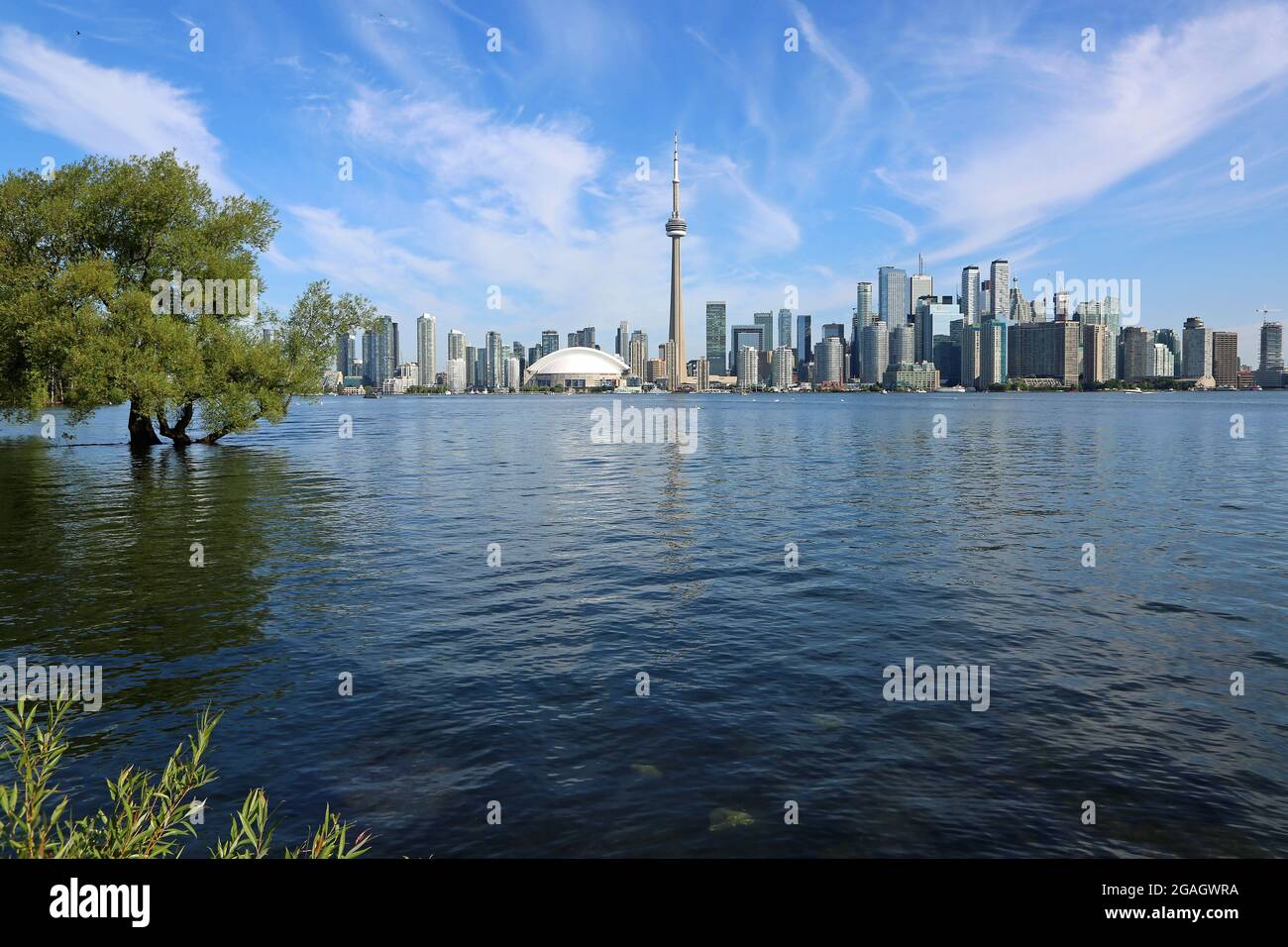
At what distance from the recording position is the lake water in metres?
12.8

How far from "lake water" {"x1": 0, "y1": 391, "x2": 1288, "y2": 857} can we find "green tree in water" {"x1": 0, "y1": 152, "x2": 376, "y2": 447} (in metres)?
18.7

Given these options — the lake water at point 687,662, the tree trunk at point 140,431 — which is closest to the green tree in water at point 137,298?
the tree trunk at point 140,431

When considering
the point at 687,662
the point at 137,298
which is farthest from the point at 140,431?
the point at 687,662

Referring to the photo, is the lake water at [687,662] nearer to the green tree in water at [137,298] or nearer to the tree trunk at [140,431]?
the green tree in water at [137,298]

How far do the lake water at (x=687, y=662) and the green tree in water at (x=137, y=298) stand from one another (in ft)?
61.3

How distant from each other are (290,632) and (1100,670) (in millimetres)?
19029

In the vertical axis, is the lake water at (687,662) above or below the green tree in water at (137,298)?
below

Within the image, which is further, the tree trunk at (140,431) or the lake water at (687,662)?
the tree trunk at (140,431)

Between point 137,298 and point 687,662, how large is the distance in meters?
58.5

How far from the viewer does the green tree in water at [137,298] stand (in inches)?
2381

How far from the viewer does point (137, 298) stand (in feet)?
202

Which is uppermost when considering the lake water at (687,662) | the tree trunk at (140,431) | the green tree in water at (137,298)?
the green tree in water at (137,298)

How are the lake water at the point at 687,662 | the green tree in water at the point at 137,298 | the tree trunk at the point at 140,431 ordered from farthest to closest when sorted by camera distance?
the tree trunk at the point at 140,431 < the green tree in water at the point at 137,298 < the lake water at the point at 687,662

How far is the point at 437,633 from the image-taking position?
71.0 feet
